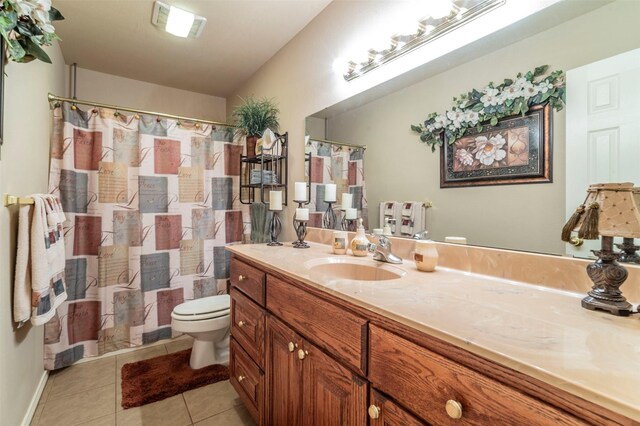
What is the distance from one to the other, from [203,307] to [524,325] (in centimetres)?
192

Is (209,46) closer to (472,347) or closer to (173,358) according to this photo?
(173,358)

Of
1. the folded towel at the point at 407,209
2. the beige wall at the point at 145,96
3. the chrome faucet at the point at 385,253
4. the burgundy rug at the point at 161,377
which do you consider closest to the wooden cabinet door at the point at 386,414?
the chrome faucet at the point at 385,253

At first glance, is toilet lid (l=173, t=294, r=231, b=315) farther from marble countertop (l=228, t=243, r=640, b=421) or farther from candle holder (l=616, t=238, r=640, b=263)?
candle holder (l=616, t=238, r=640, b=263)

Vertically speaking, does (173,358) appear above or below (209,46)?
below

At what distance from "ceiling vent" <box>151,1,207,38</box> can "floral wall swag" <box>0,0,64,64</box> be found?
0.97 metres

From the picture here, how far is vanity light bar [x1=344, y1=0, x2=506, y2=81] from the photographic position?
1.11 meters

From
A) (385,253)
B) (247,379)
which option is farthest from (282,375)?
(385,253)

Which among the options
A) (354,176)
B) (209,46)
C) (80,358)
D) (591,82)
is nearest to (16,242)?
(80,358)

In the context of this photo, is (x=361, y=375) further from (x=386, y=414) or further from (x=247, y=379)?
(x=247, y=379)

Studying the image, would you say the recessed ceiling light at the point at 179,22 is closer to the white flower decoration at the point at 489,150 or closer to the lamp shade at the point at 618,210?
the white flower decoration at the point at 489,150

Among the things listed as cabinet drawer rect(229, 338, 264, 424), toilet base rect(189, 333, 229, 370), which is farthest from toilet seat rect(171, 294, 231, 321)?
cabinet drawer rect(229, 338, 264, 424)

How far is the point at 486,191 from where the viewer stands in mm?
1104

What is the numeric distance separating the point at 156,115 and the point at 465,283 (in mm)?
2485

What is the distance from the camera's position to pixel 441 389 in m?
0.58
